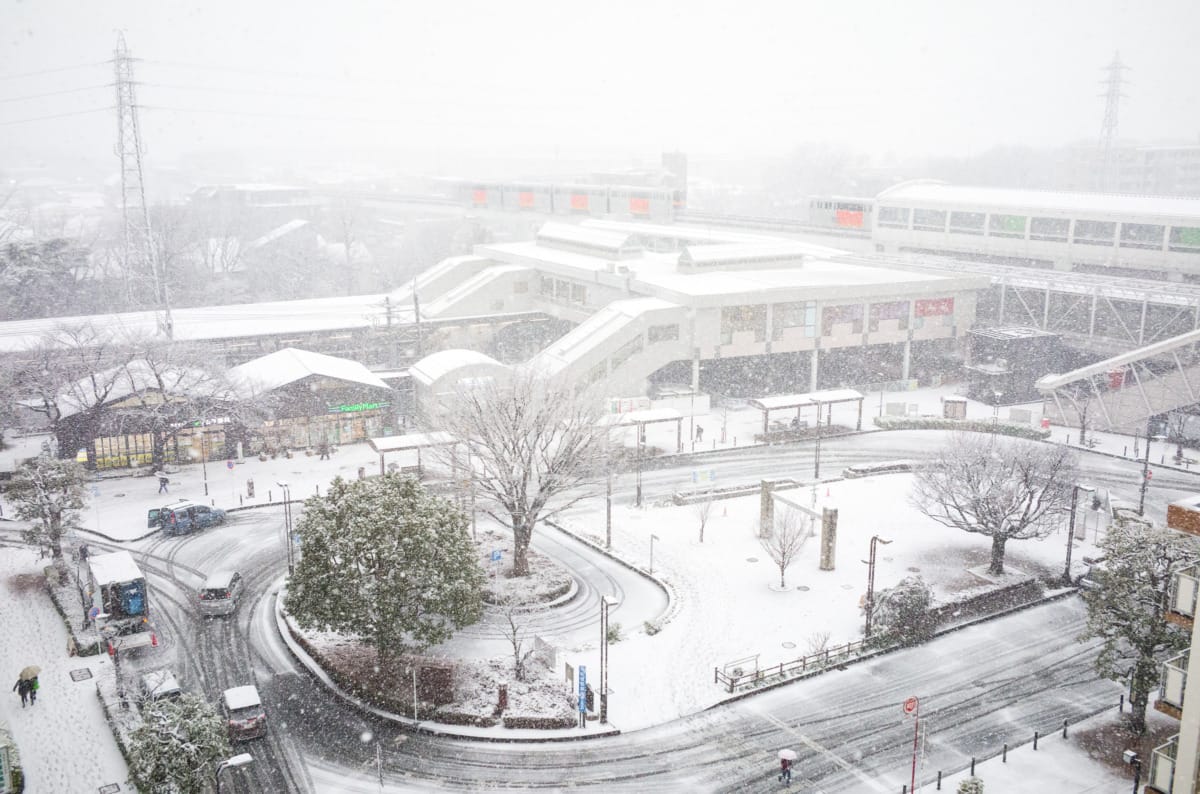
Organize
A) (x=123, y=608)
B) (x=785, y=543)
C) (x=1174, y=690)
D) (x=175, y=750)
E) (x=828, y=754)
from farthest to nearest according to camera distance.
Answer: (x=785, y=543) → (x=123, y=608) → (x=828, y=754) → (x=175, y=750) → (x=1174, y=690)

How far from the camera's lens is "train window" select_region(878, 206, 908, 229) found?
71.2m

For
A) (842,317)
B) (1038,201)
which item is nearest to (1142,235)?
(1038,201)

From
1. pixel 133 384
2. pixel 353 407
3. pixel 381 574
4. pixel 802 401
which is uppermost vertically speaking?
pixel 133 384

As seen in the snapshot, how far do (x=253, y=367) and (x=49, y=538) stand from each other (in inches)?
727

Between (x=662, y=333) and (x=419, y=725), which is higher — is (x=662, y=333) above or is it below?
above

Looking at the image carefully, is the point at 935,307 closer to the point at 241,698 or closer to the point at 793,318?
the point at 793,318

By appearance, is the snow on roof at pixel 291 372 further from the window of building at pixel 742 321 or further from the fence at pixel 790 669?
the fence at pixel 790 669

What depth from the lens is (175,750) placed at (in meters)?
18.5

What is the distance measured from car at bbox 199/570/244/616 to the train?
2731 inches

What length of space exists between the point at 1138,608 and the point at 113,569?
28.6 m

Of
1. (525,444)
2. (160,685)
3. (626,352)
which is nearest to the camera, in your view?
(160,685)

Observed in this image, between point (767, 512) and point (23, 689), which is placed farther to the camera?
point (767, 512)

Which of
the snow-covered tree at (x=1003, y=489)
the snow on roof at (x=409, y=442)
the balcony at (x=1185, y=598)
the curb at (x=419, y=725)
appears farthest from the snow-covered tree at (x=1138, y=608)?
the snow on roof at (x=409, y=442)

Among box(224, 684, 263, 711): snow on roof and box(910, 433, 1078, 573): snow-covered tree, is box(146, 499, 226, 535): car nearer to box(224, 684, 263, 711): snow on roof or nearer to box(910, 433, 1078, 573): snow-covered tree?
box(224, 684, 263, 711): snow on roof
